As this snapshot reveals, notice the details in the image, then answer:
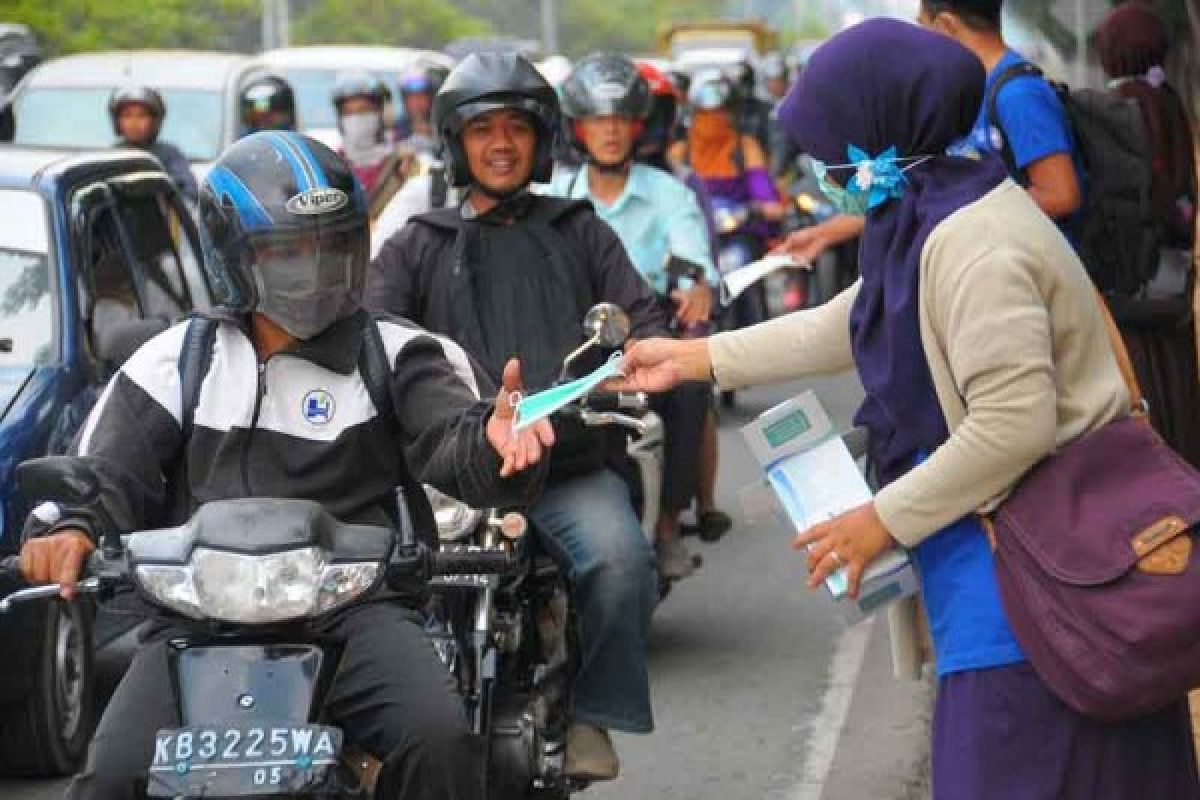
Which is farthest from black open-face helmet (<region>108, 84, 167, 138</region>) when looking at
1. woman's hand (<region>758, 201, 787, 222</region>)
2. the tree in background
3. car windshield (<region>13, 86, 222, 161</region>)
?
the tree in background

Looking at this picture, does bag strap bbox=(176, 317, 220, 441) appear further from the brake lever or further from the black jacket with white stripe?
the brake lever

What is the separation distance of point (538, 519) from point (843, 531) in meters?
2.30

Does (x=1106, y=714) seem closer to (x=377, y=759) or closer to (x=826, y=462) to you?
(x=826, y=462)

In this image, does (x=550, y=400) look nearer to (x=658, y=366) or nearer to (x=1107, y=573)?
(x=658, y=366)

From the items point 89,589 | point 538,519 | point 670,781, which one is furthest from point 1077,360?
point 670,781

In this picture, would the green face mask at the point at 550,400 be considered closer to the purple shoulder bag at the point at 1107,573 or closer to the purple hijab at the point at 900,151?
the purple hijab at the point at 900,151

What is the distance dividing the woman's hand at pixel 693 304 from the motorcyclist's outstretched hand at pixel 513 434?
405cm

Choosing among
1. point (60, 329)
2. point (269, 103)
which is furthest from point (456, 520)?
point (269, 103)

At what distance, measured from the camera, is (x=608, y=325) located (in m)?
5.59

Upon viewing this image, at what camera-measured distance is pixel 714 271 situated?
9.77 meters

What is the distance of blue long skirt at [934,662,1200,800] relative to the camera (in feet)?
14.7

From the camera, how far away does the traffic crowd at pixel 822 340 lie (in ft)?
14.6

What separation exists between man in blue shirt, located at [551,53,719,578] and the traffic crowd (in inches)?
78.7

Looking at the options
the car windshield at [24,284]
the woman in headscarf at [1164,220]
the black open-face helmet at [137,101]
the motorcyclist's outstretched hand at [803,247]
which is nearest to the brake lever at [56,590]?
the motorcyclist's outstretched hand at [803,247]
